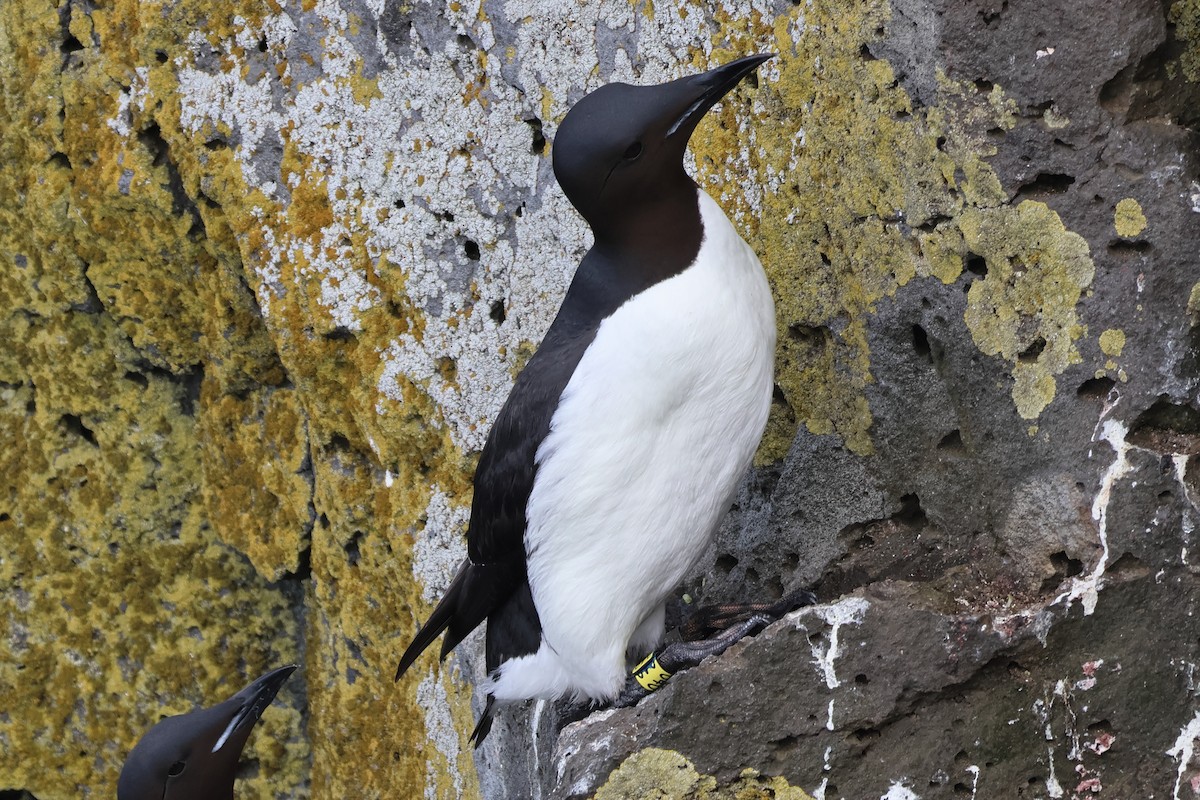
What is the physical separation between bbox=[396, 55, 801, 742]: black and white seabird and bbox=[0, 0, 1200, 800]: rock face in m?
0.24

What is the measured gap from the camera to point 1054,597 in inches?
103

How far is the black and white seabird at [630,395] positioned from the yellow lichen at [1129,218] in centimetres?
67

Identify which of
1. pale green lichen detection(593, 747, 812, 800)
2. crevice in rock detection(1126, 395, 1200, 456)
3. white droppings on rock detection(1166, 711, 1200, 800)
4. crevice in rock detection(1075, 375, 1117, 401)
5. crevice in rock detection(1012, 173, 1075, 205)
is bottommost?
white droppings on rock detection(1166, 711, 1200, 800)

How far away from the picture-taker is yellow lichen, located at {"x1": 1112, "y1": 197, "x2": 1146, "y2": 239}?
8.30 ft

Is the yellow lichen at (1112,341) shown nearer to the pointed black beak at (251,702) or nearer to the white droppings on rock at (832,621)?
the white droppings on rock at (832,621)

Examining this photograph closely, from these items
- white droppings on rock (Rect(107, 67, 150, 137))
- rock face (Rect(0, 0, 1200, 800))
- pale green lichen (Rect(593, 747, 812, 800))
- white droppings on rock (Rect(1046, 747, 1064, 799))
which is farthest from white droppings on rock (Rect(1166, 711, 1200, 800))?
white droppings on rock (Rect(107, 67, 150, 137))

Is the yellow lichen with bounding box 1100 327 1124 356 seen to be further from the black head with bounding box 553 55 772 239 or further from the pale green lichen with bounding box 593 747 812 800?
the pale green lichen with bounding box 593 747 812 800

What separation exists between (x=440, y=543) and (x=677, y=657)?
1150 millimetres

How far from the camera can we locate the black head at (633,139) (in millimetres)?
2568

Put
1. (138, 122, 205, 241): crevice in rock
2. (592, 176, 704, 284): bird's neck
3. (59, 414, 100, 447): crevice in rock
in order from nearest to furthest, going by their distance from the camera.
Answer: (592, 176, 704, 284): bird's neck, (138, 122, 205, 241): crevice in rock, (59, 414, 100, 447): crevice in rock

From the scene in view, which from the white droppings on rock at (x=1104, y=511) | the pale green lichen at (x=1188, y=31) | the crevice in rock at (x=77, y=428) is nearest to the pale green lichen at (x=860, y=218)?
the white droppings on rock at (x=1104, y=511)

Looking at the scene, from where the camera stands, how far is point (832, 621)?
262cm

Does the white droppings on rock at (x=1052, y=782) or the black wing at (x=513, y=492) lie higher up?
the black wing at (x=513, y=492)

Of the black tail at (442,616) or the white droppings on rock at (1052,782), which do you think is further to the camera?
the black tail at (442,616)
